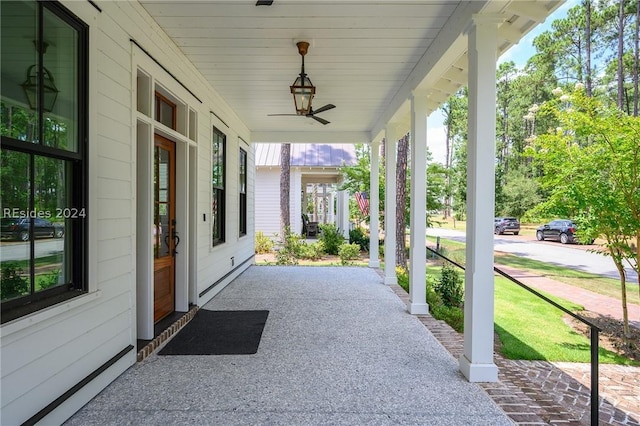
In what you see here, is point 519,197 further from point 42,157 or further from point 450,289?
point 42,157

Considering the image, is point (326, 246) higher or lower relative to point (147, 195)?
lower

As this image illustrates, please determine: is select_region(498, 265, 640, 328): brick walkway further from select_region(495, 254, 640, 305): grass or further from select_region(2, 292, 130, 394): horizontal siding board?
select_region(2, 292, 130, 394): horizontal siding board

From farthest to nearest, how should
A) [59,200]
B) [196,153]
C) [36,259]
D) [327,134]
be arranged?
[327,134] < [196,153] < [59,200] < [36,259]

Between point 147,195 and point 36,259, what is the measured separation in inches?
54.6

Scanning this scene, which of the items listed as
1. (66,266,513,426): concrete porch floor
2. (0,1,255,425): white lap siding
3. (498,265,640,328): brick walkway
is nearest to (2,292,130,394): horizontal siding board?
(0,1,255,425): white lap siding

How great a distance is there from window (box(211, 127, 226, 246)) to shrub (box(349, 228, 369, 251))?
23.8 feet

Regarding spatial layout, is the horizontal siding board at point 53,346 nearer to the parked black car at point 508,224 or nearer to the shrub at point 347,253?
the shrub at point 347,253

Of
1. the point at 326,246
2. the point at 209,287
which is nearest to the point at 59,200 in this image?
the point at 209,287

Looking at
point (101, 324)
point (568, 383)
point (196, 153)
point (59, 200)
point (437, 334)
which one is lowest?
point (568, 383)

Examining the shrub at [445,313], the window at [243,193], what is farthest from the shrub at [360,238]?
the shrub at [445,313]

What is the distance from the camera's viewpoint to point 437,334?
384cm

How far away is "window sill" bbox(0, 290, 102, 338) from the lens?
174 centimetres

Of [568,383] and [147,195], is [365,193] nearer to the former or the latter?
[568,383]

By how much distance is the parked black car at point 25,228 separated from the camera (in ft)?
5.93
